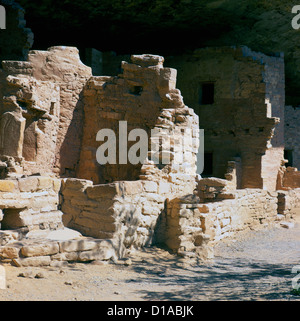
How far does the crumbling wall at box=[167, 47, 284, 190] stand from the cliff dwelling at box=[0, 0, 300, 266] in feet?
0.11

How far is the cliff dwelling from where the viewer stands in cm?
588

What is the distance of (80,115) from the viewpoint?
951 cm

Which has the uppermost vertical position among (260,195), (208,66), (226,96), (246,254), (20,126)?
(208,66)

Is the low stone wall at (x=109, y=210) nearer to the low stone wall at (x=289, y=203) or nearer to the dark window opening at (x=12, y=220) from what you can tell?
the dark window opening at (x=12, y=220)

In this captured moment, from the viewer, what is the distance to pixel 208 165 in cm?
1561

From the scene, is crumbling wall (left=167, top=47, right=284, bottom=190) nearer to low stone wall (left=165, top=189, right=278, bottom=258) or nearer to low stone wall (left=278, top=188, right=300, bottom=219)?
low stone wall (left=278, top=188, right=300, bottom=219)

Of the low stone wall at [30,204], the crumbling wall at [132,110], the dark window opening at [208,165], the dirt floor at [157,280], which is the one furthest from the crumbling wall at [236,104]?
the low stone wall at [30,204]

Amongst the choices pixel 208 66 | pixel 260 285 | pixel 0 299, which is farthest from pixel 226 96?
pixel 0 299

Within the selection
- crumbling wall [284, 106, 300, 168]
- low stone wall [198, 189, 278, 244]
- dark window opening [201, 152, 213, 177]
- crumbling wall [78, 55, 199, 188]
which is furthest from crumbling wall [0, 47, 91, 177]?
crumbling wall [284, 106, 300, 168]

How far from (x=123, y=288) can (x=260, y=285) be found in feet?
5.94

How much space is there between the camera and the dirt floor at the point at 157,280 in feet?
15.3

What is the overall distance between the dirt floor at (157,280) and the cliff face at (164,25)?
772 cm

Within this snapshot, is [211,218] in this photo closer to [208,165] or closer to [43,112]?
[43,112]

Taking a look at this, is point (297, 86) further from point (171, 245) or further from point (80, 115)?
point (171, 245)
